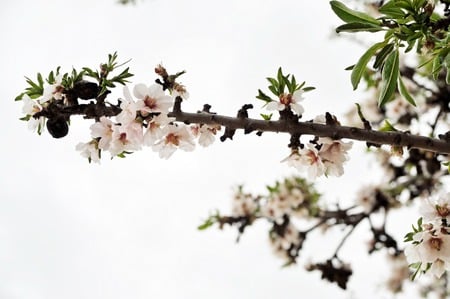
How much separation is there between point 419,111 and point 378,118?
21.3 inches

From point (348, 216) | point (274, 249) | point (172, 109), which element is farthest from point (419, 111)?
point (172, 109)

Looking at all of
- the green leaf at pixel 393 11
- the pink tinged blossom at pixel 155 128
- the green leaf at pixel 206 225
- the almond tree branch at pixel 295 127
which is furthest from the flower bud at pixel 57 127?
the green leaf at pixel 206 225

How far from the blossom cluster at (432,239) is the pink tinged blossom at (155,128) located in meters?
0.87

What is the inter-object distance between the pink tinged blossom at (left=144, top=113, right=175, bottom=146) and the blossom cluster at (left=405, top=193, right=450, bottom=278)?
34.3 inches

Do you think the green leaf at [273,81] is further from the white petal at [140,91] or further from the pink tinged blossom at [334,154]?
the white petal at [140,91]

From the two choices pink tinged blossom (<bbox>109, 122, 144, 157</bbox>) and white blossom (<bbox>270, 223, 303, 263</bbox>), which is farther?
white blossom (<bbox>270, 223, 303, 263</bbox>)

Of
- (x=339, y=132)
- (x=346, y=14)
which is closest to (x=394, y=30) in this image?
(x=346, y=14)

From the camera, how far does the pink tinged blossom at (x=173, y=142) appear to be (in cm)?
175

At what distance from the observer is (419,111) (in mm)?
3963

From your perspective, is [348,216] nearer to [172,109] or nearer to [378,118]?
[378,118]

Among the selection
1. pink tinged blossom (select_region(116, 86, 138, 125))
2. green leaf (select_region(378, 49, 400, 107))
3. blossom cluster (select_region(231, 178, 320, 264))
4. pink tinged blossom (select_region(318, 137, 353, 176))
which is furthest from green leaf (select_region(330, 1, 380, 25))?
blossom cluster (select_region(231, 178, 320, 264))

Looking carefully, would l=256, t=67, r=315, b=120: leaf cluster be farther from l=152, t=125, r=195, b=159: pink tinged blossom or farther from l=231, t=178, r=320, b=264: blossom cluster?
l=231, t=178, r=320, b=264: blossom cluster

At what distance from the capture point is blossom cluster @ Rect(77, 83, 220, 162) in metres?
1.65

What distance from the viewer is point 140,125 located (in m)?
1.66
